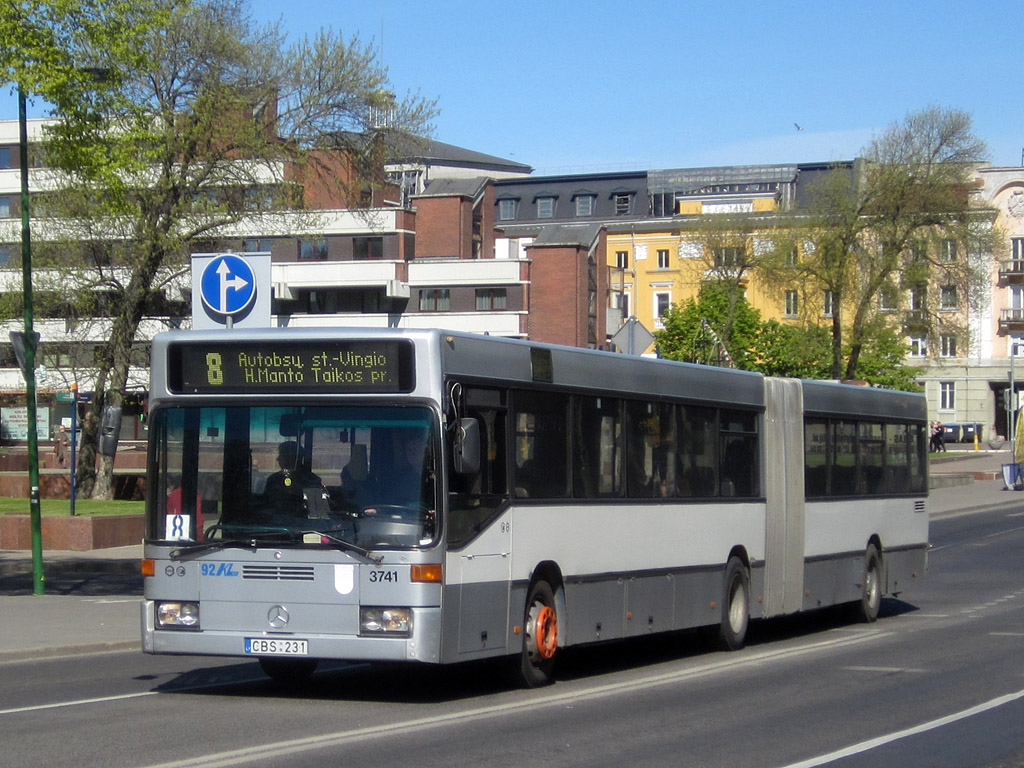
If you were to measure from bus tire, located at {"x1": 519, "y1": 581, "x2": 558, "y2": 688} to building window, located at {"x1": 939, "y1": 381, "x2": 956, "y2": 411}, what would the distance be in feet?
292

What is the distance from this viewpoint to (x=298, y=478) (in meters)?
10.5

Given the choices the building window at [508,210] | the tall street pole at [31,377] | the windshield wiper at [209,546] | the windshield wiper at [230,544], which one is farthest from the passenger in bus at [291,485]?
the building window at [508,210]

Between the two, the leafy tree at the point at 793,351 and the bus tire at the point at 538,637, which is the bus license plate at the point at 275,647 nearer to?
the bus tire at the point at 538,637

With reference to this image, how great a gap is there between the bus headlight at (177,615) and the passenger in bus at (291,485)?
97 cm

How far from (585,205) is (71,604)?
95.1m

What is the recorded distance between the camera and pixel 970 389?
95.3m

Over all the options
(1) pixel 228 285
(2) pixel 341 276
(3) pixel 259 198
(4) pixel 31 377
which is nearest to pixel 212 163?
(3) pixel 259 198

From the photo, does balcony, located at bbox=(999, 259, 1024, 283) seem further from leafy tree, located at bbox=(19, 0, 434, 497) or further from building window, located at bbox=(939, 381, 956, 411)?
leafy tree, located at bbox=(19, 0, 434, 497)

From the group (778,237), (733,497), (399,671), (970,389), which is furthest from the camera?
(970,389)

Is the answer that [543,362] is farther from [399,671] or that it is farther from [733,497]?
[733,497]

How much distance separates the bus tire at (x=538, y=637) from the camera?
37.9ft

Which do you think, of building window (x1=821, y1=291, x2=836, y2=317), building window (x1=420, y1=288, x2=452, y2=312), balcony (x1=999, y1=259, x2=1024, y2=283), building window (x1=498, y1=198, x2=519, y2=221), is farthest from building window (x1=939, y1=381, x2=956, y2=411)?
building window (x1=821, y1=291, x2=836, y2=317)

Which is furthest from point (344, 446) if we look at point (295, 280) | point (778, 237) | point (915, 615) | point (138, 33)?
point (295, 280)

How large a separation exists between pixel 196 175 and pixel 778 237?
109 ft
